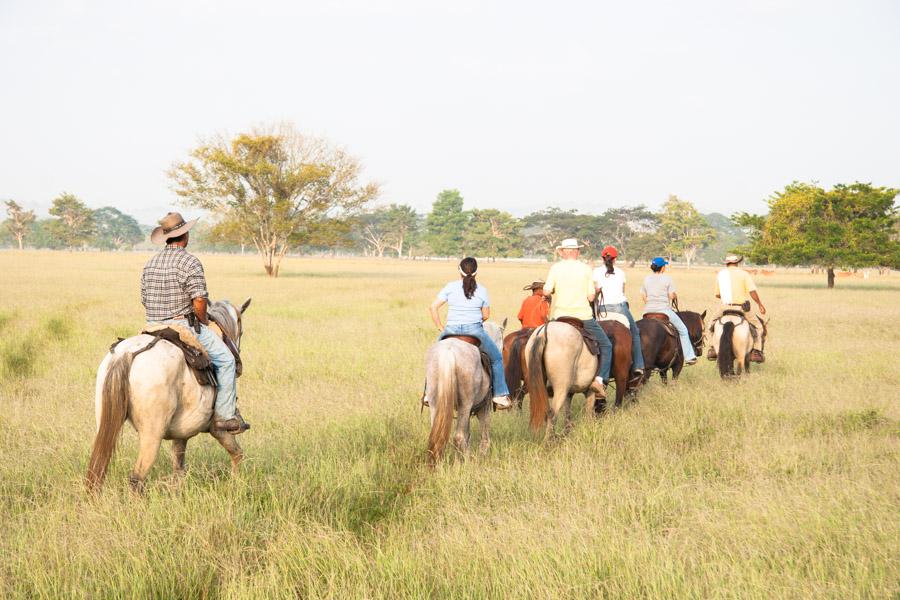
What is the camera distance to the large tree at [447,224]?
12825 cm

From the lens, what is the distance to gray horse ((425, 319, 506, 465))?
631 centimetres

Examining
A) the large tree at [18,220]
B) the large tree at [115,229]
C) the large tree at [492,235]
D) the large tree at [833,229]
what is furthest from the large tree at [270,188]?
the large tree at [115,229]

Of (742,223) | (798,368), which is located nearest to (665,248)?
(742,223)

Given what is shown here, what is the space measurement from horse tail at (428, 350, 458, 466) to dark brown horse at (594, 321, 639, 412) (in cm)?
336

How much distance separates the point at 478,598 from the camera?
388 cm

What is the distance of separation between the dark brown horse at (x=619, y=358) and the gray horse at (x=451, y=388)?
9.13ft

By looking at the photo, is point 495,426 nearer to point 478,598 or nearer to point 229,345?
point 229,345

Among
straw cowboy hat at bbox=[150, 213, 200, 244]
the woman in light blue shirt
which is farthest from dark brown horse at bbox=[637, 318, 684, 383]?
straw cowboy hat at bbox=[150, 213, 200, 244]

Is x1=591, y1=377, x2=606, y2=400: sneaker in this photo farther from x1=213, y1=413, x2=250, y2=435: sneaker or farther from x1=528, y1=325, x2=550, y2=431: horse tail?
x1=213, y1=413, x2=250, y2=435: sneaker

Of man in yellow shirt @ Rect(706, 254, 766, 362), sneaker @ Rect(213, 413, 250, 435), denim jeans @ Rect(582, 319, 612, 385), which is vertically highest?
man in yellow shirt @ Rect(706, 254, 766, 362)

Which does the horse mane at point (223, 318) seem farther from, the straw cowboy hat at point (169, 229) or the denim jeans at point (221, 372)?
the straw cowboy hat at point (169, 229)

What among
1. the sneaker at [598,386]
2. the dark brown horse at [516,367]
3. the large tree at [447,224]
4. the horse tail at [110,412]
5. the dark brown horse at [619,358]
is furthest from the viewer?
the large tree at [447,224]

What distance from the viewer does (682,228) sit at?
10994 centimetres

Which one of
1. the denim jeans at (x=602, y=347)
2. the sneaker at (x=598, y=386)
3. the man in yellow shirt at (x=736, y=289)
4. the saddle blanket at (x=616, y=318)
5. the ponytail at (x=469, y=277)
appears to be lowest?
the sneaker at (x=598, y=386)
